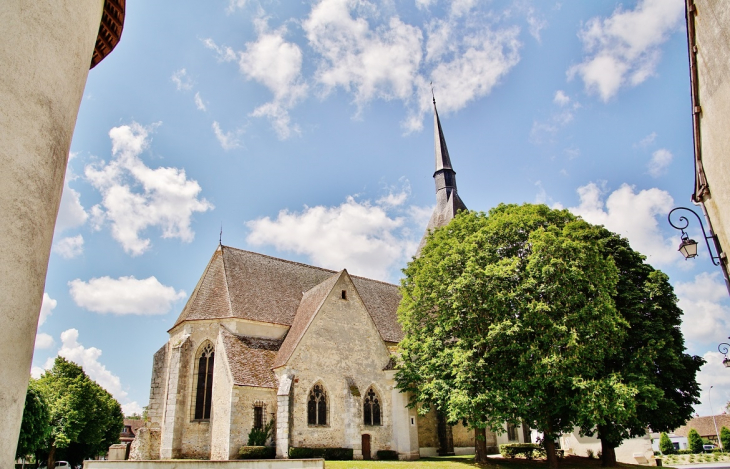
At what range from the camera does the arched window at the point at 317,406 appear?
925 inches

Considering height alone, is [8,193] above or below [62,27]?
below

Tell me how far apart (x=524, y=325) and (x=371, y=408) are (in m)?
10.1

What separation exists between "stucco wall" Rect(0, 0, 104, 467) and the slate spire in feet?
116

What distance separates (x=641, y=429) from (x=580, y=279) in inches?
318

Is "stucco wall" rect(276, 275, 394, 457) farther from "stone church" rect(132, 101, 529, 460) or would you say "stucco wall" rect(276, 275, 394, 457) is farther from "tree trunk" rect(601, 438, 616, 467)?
"tree trunk" rect(601, 438, 616, 467)

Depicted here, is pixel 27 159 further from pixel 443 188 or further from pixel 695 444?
pixel 695 444

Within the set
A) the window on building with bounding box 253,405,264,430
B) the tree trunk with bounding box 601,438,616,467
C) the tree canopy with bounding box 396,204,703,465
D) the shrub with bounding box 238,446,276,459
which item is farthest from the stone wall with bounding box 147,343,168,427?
the tree trunk with bounding box 601,438,616,467

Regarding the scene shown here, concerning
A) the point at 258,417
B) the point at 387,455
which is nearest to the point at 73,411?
the point at 258,417

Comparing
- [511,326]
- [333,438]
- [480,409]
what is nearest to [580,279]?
[511,326]

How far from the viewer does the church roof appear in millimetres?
26453

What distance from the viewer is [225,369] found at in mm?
23562

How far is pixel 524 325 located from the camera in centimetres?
1986

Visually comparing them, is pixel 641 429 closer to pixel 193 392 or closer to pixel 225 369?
pixel 225 369

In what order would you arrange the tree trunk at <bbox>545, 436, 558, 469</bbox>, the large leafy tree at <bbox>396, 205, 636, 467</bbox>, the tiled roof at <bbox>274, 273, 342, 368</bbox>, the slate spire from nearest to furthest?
the large leafy tree at <bbox>396, 205, 636, 467</bbox>
the tree trunk at <bbox>545, 436, 558, 469</bbox>
the tiled roof at <bbox>274, 273, 342, 368</bbox>
the slate spire
